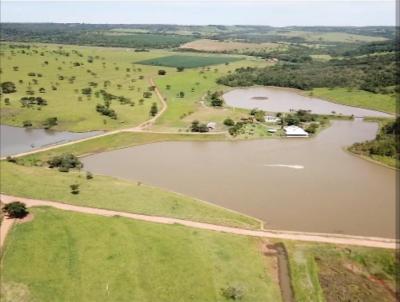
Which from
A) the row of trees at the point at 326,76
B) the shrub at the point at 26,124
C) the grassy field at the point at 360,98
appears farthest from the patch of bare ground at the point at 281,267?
the row of trees at the point at 326,76

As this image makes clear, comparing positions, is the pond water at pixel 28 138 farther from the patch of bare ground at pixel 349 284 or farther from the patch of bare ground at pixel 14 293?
the patch of bare ground at pixel 349 284

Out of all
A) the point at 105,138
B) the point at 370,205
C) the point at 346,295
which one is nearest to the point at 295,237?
the point at 346,295

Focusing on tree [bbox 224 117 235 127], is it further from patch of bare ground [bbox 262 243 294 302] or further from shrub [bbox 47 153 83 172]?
patch of bare ground [bbox 262 243 294 302]

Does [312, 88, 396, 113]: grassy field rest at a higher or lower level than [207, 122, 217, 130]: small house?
higher

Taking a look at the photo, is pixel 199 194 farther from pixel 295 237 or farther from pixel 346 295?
pixel 346 295

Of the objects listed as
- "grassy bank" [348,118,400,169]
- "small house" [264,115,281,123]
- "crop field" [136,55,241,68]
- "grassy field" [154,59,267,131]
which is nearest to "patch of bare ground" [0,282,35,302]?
"grassy field" [154,59,267,131]
